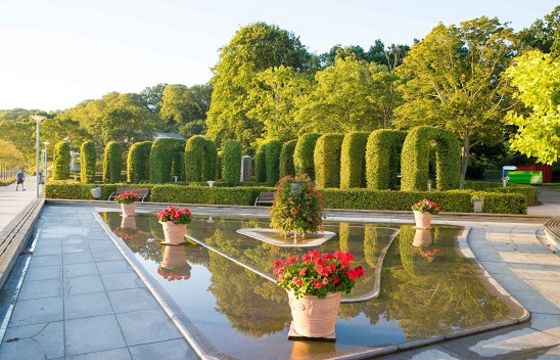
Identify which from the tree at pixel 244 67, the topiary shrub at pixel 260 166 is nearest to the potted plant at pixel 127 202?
the topiary shrub at pixel 260 166

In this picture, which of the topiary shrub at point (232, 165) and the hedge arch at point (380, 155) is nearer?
the hedge arch at point (380, 155)

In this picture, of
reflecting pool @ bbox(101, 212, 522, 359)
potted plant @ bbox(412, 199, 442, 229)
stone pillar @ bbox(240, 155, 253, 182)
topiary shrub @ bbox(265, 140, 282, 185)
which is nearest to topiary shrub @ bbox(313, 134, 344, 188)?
topiary shrub @ bbox(265, 140, 282, 185)

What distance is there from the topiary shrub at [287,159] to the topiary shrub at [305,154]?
1185 millimetres

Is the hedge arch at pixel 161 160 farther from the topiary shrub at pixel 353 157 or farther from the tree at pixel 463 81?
the tree at pixel 463 81

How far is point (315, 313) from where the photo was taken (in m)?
6.01

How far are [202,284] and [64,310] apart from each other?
2571 millimetres

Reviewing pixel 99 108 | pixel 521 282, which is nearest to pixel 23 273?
pixel 521 282

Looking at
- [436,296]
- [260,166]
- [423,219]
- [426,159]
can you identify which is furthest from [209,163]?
[436,296]

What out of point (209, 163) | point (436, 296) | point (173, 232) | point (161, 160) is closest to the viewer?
point (436, 296)

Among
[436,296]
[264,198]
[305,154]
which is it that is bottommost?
[436,296]

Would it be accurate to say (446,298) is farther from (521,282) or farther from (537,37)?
(537,37)

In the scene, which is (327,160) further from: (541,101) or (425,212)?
(541,101)

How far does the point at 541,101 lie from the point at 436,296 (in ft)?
18.5

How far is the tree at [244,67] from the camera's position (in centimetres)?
4534
